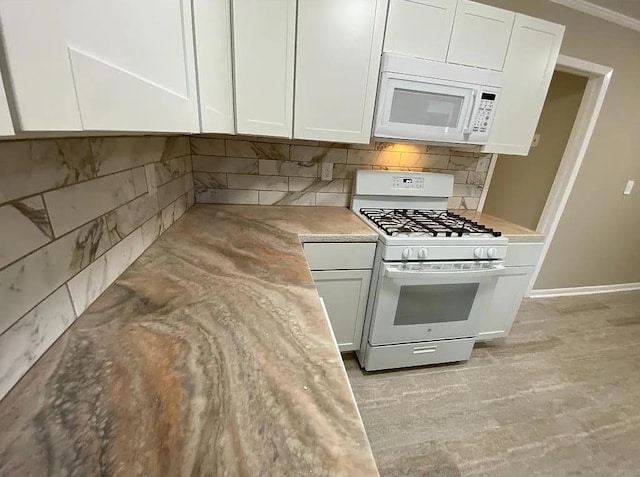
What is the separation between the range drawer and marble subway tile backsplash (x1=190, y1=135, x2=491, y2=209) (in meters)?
1.04

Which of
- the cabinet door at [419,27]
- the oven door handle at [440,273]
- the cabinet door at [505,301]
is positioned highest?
the cabinet door at [419,27]

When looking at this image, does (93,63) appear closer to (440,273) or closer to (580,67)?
(440,273)

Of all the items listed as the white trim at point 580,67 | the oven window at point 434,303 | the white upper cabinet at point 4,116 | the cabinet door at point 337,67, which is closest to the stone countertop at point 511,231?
the oven window at point 434,303

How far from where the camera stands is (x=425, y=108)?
149 centimetres

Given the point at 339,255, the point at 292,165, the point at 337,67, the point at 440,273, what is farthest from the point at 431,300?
the point at 337,67

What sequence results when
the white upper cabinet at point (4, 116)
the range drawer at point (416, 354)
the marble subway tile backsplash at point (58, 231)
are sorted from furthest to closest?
the range drawer at point (416, 354) < the marble subway tile backsplash at point (58, 231) < the white upper cabinet at point (4, 116)

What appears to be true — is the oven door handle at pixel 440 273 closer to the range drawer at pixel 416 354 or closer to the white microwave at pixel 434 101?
the range drawer at pixel 416 354

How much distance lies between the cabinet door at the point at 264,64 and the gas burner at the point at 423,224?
79 cm

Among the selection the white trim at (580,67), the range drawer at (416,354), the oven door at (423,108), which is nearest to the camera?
the oven door at (423,108)

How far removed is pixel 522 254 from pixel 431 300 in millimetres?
718

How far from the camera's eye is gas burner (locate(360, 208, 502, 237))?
149 centimetres

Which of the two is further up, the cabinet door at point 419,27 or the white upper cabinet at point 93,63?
the cabinet door at point 419,27

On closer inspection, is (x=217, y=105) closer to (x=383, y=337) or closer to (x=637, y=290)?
(x=383, y=337)

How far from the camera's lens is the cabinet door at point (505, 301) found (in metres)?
1.80
